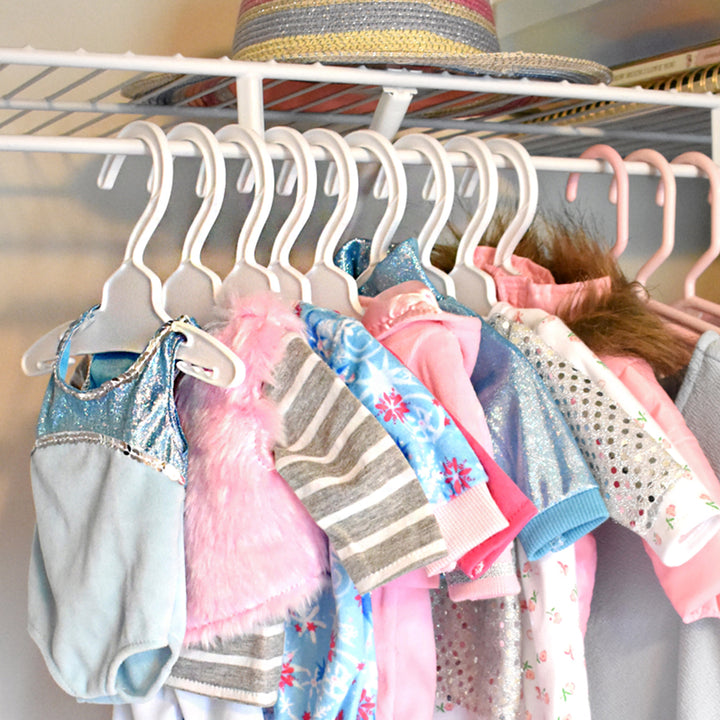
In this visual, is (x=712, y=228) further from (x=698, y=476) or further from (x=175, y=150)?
(x=175, y=150)

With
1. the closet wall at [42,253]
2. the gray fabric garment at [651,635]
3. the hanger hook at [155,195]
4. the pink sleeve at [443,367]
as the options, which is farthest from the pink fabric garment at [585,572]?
the closet wall at [42,253]

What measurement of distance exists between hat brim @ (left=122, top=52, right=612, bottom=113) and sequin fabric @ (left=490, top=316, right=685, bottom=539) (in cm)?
29

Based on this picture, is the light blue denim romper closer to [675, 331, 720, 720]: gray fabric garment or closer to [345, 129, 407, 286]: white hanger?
[345, 129, 407, 286]: white hanger

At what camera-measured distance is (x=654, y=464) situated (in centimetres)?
78

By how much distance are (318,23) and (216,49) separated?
46 cm

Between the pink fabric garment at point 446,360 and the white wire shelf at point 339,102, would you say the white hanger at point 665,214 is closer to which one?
the white wire shelf at point 339,102

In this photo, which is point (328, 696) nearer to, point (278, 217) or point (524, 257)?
point (524, 257)

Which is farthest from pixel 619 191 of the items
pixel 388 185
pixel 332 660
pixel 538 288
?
pixel 332 660

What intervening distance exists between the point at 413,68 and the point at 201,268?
0.39 metres

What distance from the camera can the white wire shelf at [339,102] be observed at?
904 mm

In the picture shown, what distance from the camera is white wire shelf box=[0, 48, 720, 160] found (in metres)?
0.90

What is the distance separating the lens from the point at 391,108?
100cm

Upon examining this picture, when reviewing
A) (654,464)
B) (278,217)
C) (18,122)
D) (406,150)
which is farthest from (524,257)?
(18,122)

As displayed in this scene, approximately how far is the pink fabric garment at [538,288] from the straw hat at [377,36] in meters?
0.21
